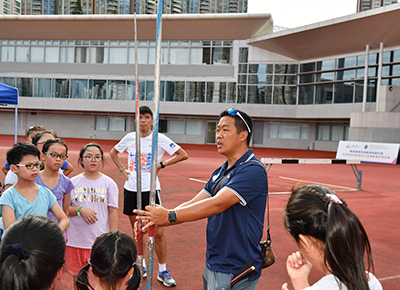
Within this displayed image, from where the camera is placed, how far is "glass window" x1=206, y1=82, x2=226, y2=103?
35.4 meters

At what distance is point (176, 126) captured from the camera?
38.6 m

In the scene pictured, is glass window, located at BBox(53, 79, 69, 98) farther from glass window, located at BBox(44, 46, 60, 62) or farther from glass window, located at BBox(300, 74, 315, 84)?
glass window, located at BBox(300, 74, 315, 84)

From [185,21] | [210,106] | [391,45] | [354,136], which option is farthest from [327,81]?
[185,21]

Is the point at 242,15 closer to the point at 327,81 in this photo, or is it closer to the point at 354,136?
the point at 327,81

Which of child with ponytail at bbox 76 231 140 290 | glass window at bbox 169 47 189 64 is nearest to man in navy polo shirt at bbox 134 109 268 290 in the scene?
child with ponytail at bbox 76 231 140 290

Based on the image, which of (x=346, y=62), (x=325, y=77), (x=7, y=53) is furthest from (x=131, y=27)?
(x=346, y=62)

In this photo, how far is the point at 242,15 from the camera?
32.7m

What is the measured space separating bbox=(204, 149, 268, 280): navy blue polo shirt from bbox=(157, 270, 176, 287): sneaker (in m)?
1.86

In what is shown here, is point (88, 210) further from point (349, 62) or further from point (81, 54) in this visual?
point (81, 54)

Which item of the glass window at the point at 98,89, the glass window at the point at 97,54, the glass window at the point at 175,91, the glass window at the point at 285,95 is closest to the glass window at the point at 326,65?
the glass window at the point at 285,95

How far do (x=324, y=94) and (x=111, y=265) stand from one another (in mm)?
32850

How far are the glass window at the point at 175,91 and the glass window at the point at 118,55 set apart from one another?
204 inches

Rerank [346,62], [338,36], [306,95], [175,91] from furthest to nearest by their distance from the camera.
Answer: [175,91]
[306,95]
[346,62]
[338,36]

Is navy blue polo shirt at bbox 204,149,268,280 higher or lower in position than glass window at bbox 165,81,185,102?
lower
